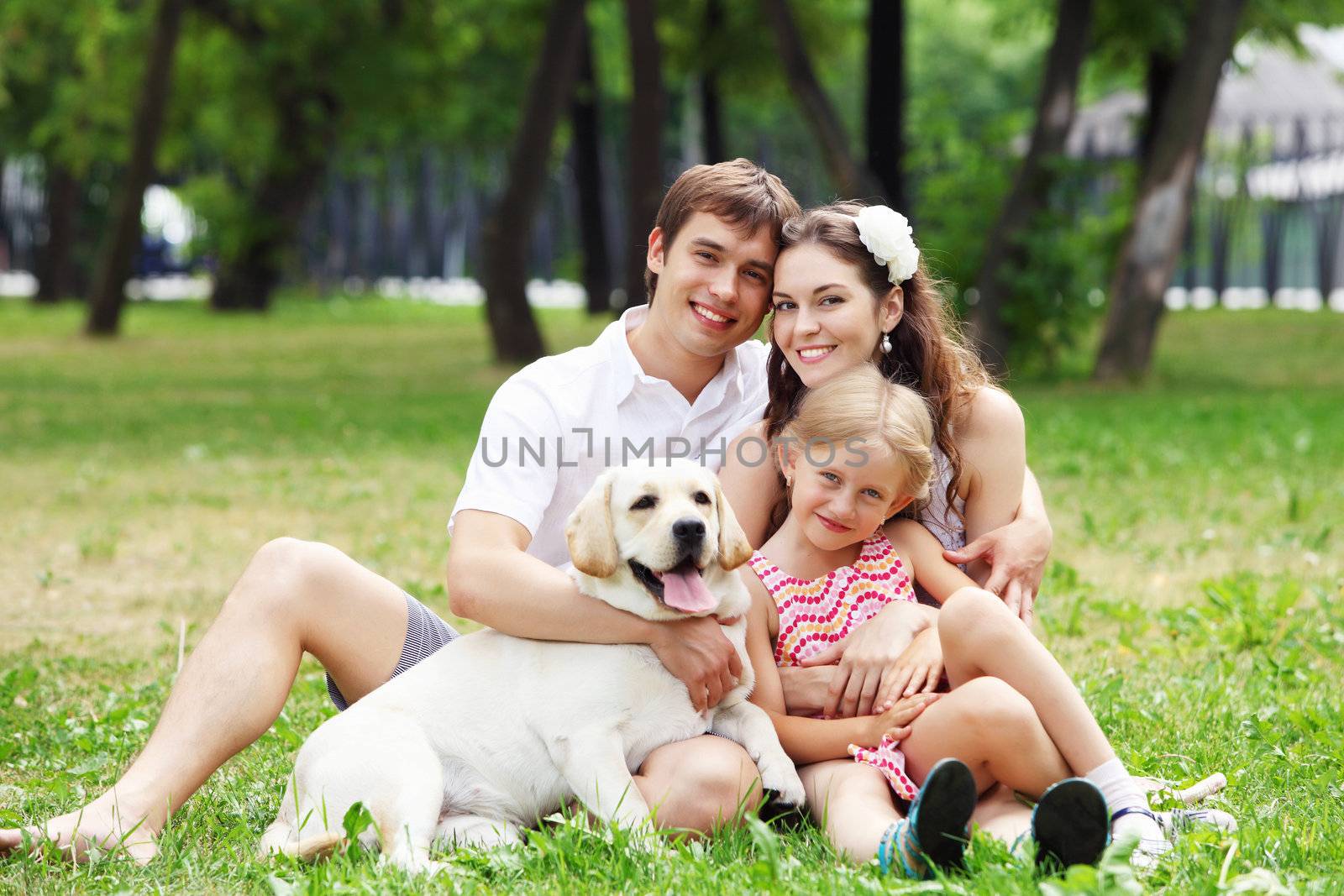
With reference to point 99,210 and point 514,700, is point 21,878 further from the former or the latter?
point 99,210

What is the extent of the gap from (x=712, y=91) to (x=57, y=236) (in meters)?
17.2

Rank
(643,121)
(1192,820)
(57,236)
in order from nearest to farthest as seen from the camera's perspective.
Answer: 1. (1192,820)
2. (643,121)
3. (57,236)

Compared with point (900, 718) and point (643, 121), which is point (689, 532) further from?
point (643, 121)

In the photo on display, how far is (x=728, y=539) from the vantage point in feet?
12.0

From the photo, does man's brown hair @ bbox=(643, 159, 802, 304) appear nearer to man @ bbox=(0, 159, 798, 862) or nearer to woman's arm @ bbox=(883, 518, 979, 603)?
man @ bbox=(0, 159, 798, 862)

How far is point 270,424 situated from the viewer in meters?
13.3

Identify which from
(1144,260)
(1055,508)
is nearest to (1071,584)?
(1055,508)

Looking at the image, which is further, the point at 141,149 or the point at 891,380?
the point at 141,149

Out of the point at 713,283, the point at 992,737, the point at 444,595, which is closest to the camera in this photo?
the point at 992,737

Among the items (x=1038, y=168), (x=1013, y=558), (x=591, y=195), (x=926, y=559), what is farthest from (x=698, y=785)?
(x=591, y=195)

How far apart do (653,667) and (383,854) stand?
0.78 m

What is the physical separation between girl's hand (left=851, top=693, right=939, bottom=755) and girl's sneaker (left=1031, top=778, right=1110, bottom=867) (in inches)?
19.2

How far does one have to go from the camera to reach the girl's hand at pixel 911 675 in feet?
12.2

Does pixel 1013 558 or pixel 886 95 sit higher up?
pixel 886 95
